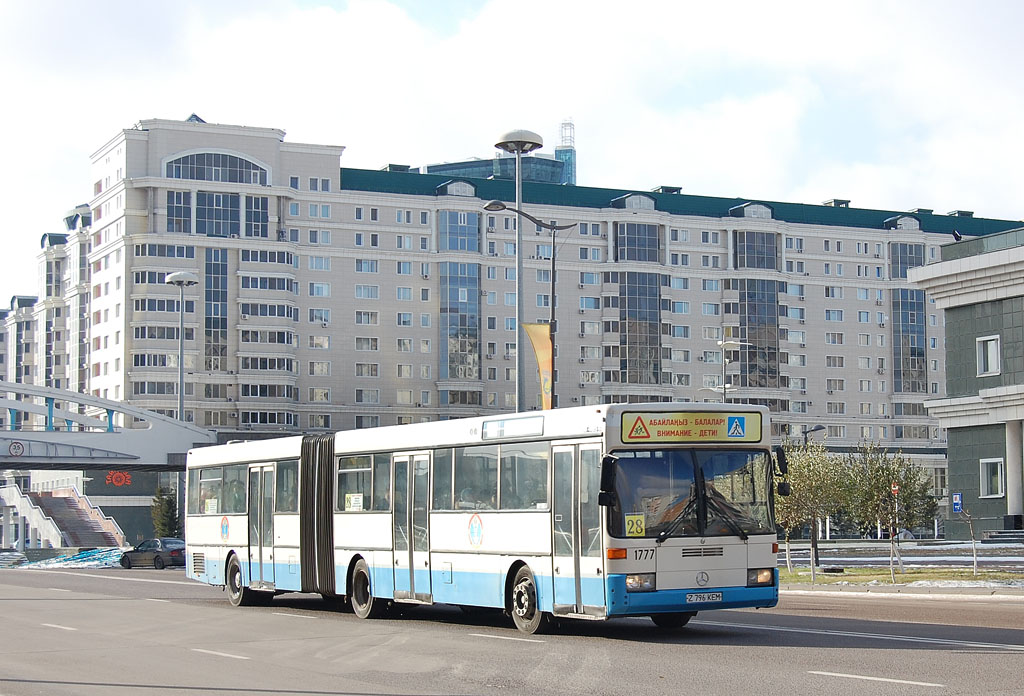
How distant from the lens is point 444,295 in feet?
394

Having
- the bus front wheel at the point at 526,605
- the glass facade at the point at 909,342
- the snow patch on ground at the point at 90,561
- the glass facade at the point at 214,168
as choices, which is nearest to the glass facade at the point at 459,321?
the glass facade at the point at 214,168

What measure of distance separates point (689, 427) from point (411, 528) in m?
5.71

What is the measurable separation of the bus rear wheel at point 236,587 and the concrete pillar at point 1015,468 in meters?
29.9

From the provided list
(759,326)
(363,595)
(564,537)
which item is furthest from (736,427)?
(759,326)

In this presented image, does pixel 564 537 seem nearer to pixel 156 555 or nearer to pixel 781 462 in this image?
pixel 781 462

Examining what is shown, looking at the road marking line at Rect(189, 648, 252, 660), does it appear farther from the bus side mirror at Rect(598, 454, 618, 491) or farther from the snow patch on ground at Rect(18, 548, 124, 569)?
the snow patch on ground at Rect(18, 548, 124, 569)

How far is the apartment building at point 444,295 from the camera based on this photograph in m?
111

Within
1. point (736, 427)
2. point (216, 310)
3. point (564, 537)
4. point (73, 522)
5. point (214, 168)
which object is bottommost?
point (73, 522)

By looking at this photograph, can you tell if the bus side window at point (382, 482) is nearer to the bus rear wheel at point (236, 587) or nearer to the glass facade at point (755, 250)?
the bus rear wheel at point (236, 587)

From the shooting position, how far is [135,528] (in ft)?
364

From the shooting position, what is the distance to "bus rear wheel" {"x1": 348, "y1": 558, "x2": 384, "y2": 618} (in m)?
22.4

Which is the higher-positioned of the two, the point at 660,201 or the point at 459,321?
the point at 660,201

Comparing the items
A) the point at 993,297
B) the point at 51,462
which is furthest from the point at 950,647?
the point at 51,462

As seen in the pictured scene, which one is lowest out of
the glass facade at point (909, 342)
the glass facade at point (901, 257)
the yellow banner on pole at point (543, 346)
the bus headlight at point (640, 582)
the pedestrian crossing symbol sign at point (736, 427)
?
the bus headlight at point (640, 582)
